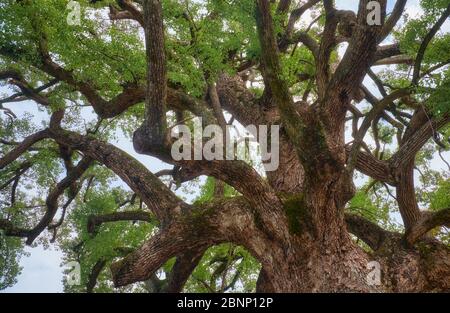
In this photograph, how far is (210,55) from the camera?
24.1 feet

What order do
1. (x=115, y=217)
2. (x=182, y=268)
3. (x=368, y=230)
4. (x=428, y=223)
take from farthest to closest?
(x=115, y=217) → (x=182, y=268) → (x=368, y=230) → (x=428, y=223)

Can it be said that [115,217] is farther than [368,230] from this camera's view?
Yes

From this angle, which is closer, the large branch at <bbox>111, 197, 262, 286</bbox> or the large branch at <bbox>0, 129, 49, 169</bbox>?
the large branch at <bbox>111, 197, 262, 286</bbox>

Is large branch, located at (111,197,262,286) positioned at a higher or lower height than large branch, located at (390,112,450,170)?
lower

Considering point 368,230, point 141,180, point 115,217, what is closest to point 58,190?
point 115,217

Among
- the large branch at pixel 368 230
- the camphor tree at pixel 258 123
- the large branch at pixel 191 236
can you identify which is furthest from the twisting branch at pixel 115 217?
the large branch at pixel 368 230

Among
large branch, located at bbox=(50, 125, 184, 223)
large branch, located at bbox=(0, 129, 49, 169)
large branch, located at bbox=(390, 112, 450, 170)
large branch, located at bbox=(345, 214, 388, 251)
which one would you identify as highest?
large branch, located at bbox=(0, 129, 49, 169)

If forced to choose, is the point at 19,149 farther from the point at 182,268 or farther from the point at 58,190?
the point at 182,268

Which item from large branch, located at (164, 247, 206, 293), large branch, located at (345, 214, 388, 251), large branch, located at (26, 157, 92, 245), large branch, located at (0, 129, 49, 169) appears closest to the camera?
large branch, located at (345, 214, 388, 251)

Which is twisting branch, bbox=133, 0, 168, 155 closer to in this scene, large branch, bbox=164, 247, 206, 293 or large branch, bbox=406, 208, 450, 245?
large branch, bbox=164, 247, 206, 293

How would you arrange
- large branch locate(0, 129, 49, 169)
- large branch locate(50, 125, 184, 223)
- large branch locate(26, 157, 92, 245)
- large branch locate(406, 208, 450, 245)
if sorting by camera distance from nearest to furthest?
large branch locate(406, 208, 450, 245) → large branch locate(50, 125, 184, 223) → large branch locate(0, 129, 49, 169) → large branch locate(26, 157, 92, 245)

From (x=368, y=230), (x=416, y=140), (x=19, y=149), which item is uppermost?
(x=19, y=149)

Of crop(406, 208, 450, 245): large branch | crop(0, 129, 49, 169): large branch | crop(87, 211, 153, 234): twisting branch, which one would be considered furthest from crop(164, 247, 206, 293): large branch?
crop(0, 129, 49, 169): large branch

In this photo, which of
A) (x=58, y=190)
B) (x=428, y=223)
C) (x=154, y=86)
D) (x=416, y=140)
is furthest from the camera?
(x=58, y=190)
